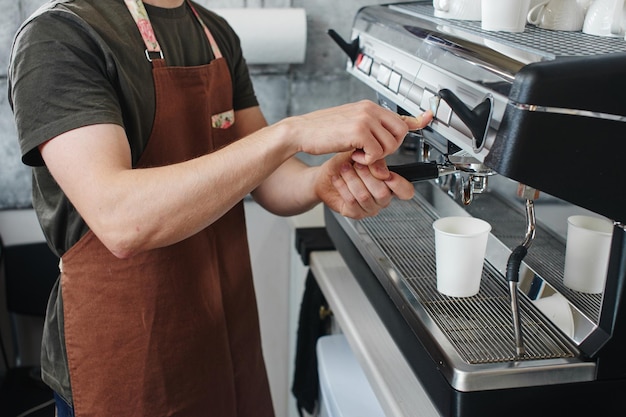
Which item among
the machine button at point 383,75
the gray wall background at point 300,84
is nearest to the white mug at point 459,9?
the machine button at point 383,75

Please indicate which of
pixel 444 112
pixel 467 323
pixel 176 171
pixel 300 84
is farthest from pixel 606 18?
pixel 300 84

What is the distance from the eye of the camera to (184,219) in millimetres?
999

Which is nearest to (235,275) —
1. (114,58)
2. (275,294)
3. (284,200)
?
(284,200)

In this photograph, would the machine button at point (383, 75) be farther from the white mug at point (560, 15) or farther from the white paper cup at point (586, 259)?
the white paper cup at point (586, 259)

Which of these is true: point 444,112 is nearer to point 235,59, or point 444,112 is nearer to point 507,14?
point 507,14

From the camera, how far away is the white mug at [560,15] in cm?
113

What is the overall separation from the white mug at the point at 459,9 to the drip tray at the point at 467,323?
1.29 feet

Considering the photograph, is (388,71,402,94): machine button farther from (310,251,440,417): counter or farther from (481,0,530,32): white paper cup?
(310,251,440,417): counter

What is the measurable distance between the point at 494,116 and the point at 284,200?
61 cm

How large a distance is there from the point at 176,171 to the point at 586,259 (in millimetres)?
624

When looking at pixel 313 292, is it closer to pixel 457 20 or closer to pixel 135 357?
pixel 135 357

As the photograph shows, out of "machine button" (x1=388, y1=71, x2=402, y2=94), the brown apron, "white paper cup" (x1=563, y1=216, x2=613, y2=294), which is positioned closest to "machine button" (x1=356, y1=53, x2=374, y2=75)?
"machine button" (x1=388, y1=71, x2=402, y2=94)

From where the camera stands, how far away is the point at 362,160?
3.56ft

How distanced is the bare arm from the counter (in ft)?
1.25
